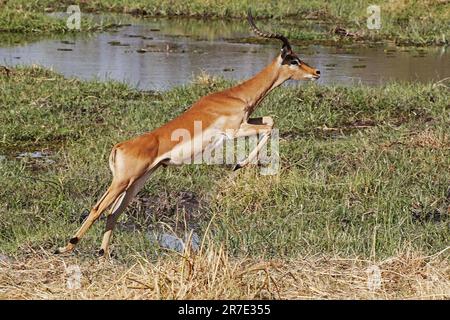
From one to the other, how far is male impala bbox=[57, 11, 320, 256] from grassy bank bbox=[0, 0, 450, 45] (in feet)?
33.3

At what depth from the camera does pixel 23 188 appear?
936 centimetres

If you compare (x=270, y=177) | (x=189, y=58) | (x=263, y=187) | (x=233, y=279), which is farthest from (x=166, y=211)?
(x=189, y=58)

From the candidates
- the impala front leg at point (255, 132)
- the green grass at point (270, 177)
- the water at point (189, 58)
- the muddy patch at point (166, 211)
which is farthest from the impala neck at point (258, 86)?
the water at point (189, 58)

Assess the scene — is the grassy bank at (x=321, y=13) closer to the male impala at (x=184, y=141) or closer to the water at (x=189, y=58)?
the water at (x=189, y=58)

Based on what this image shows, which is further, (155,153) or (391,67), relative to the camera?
(391,67)

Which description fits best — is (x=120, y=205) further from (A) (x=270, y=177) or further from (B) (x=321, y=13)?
(B) (x=321, y=13)

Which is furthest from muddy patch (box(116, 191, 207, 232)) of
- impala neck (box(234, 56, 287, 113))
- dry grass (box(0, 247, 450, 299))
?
dry grass (box(0, 247, 450, 299))

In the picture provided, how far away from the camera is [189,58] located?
17328mm

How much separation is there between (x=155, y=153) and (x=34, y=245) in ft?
3.62

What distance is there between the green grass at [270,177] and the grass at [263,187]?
2 centimetres

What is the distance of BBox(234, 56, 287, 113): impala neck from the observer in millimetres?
8859

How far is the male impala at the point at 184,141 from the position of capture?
26.3ft

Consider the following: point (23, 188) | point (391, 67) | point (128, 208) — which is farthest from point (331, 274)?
point (391, 67)
